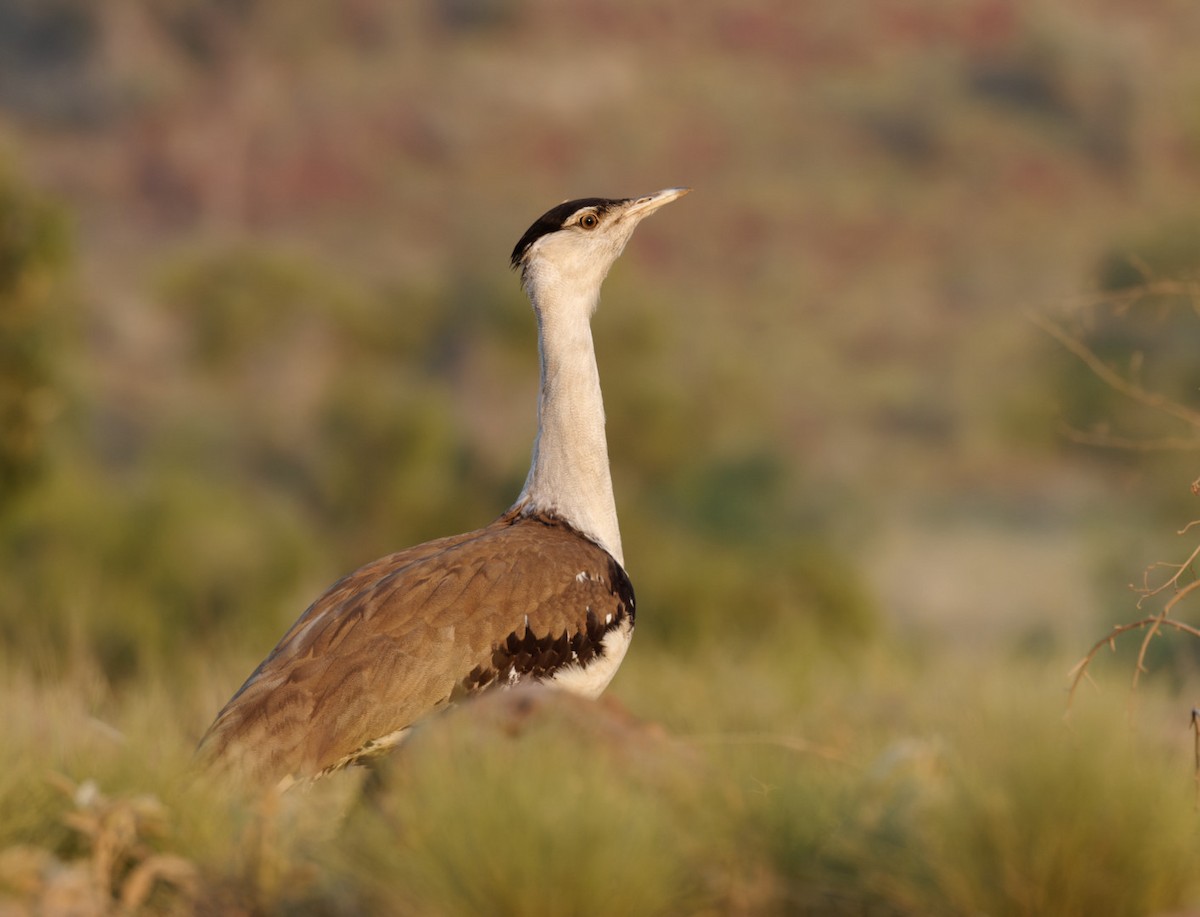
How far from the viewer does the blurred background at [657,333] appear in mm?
9797

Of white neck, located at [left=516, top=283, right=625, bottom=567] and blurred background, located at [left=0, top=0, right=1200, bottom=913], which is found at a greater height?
blurred background, located at [left=0, top=0, right=1200, bottom=913]

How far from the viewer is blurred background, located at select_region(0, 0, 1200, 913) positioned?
980cm

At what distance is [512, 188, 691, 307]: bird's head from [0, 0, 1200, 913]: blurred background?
1.13 metres

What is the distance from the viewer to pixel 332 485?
1466 cm

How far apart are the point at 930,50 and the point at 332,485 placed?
5275 centimetres

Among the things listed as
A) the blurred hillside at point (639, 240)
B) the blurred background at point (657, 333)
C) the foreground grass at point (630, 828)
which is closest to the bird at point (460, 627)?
the foreground grass at point (630, 828)

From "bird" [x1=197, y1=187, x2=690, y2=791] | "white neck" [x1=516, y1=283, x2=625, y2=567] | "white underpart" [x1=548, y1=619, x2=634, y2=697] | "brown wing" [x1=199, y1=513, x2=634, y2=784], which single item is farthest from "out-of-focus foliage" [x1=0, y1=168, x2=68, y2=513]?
"white underpart" [x1=548, y1=619, x2=634, y2=697]

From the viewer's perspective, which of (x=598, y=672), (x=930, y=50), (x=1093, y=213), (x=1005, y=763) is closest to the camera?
(x=1005, y=763)

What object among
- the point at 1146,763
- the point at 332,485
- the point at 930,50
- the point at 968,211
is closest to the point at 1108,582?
the point at 332,485

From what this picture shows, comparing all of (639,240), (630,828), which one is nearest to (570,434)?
(630,828)

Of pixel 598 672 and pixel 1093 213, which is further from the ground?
pixel 1093 213

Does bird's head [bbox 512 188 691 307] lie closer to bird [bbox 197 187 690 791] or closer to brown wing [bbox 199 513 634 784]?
bird [bbox 197 187 690 791]

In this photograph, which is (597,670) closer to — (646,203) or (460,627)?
(460,627)

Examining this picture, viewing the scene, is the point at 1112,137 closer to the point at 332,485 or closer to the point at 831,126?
the point at 831,126
